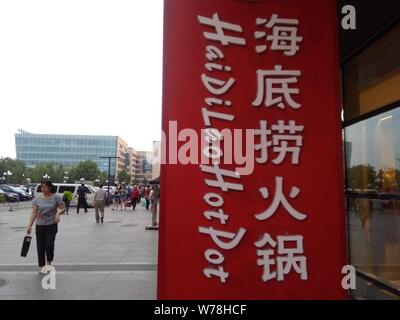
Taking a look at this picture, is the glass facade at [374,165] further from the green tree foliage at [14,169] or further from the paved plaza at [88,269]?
the green tree foliage at [14,169]

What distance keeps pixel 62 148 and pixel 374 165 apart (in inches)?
5608

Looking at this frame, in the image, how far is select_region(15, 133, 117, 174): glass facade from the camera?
452ft

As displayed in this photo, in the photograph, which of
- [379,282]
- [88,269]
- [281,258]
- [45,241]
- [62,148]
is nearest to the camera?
[281,258]

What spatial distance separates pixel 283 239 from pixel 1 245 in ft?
32.9

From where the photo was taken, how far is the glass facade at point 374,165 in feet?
17.4

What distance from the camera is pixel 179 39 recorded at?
3.60 metres

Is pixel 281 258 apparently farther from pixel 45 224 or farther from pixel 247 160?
pixel 45 224

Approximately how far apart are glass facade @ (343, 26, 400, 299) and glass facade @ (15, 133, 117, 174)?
13328 cm

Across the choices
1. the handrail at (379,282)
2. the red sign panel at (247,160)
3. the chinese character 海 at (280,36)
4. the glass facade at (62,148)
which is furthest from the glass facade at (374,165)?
the glass facade at (62,148)

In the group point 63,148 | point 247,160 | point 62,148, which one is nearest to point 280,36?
point 247,160

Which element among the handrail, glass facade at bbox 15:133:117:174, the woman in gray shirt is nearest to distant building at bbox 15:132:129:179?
glass facade at bbox 15:133:117:174

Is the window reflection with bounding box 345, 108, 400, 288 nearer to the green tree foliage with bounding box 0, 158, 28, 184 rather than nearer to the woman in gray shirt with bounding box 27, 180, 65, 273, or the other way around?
the woman in gray shirt with bounding box 27, 180, 65, 273

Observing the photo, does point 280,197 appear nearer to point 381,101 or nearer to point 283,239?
point 283,239

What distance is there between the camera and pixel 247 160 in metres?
3.56
